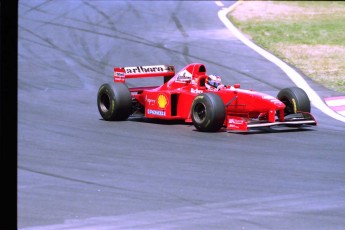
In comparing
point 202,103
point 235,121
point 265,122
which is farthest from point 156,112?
point 265,122

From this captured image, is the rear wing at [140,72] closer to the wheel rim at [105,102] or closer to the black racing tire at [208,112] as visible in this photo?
the wheel rim at [105,102]

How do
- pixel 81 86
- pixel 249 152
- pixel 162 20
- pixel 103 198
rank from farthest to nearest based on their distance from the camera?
1. pixel 162 20
2. pixel 81 86
3. pixel 249 152
4. pixel 103 198

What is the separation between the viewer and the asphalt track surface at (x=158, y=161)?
21.9 feet

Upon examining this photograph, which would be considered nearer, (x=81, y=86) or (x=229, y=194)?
(x=229, y=194)

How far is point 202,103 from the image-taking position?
11.6 m

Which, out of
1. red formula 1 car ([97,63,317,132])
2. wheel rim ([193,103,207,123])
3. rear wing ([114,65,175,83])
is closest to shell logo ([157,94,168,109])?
red formula 1 car ([97,63,317,132])

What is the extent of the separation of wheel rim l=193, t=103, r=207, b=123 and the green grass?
5126 millimetres

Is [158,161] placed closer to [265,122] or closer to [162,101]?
[265,122]

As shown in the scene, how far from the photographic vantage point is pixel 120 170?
28.9ft

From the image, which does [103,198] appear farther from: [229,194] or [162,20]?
[162,20]

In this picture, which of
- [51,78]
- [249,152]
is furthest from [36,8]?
[249,152]

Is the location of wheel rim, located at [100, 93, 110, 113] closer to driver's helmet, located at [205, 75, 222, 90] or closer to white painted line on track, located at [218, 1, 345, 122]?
driver's helmet, located at [205, 75, 222, 90]

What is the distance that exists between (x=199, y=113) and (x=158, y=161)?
8.59 ft
